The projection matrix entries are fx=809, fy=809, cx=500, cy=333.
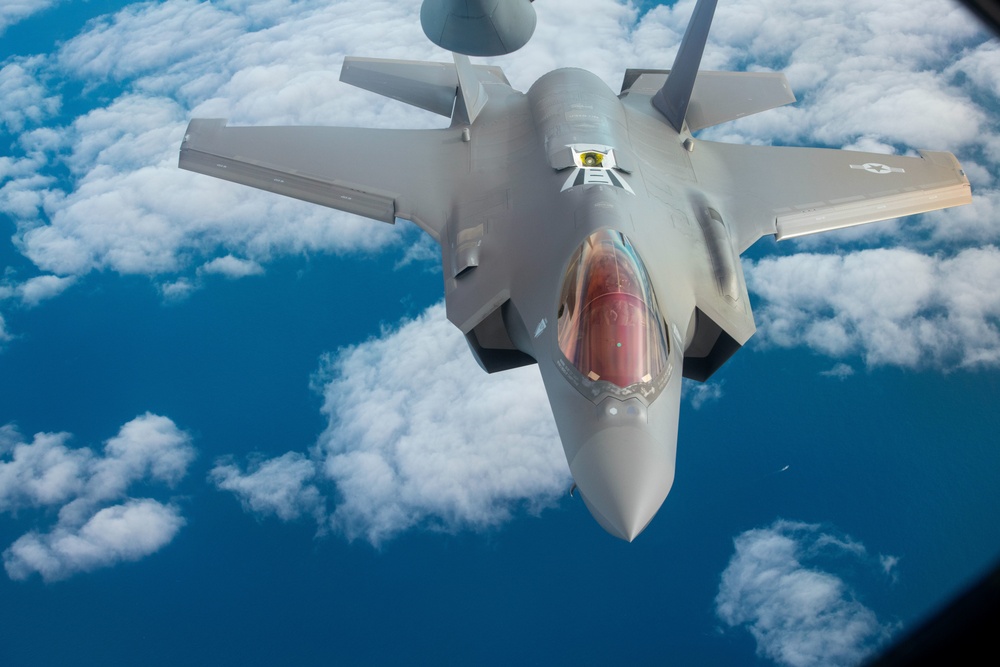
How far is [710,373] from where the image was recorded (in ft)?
36.6

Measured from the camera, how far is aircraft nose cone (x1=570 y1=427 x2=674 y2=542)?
7980mm

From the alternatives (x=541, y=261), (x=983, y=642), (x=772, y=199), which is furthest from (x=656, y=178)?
(x=983, y=642)

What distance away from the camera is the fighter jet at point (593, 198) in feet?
28.1

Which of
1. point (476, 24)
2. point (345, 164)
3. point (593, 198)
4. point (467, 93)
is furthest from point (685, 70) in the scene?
point (345, 164)

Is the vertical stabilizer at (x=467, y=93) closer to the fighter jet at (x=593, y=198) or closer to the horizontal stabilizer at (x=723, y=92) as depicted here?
the fighter jet at (x=593, y=198)

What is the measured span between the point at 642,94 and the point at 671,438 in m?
9.09

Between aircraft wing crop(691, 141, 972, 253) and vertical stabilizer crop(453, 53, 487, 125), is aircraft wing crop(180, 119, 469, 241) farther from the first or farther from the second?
aircraft wing crop(691, 141, 972, 253)

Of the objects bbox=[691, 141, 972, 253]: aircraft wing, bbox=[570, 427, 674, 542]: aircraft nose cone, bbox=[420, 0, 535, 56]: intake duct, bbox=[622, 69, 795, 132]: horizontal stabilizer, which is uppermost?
bbox=[420, 0, 535, 56]: intake duct

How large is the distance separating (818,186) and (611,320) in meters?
7.04

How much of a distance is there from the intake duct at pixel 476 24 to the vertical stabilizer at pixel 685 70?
4.29 metres

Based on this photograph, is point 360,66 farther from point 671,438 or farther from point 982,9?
point 982,9

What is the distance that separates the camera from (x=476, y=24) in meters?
10.2

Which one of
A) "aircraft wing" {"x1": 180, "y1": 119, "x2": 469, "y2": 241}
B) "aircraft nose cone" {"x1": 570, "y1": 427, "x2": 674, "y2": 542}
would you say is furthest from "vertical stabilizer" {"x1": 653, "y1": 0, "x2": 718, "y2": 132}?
"aircraft nose cone" {"x1": 570, "y1": 427, "x2": 674, "y2": 542}

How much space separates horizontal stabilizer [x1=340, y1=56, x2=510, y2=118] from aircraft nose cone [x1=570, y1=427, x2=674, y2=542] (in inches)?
354
